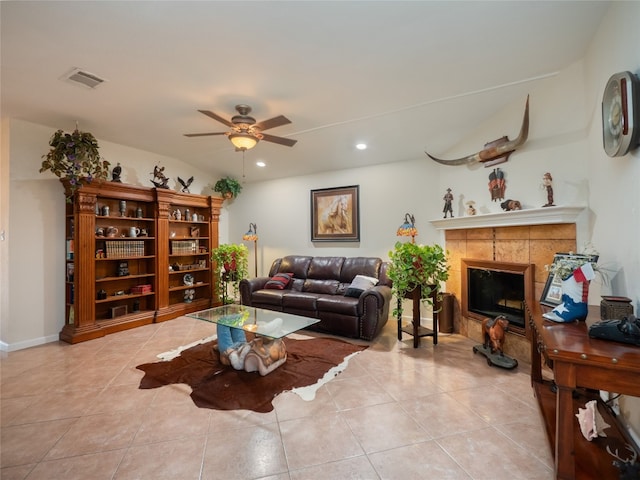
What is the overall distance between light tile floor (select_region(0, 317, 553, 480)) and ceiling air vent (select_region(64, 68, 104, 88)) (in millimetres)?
2780

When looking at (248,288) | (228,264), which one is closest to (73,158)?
(228,264)

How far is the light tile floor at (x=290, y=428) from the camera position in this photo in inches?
64.3

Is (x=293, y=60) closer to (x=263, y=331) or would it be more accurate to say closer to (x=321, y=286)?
(x=263, y=331)

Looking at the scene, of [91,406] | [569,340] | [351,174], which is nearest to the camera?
[569,340]

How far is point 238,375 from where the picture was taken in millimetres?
2773

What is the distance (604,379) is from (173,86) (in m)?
3.71

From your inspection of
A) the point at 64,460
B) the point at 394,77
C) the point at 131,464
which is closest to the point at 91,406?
the point at 64,460

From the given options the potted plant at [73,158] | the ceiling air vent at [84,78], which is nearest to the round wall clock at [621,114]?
the ceiling air vent at [84,78]

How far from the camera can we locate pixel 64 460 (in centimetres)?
171

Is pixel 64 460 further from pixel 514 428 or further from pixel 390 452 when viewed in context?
pixel 514 428

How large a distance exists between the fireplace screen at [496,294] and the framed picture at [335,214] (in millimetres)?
1950

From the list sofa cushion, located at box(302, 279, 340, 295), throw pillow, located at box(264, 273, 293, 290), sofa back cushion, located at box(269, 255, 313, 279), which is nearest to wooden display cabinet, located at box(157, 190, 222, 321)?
sofa back cushion, located at box(269, 255, 313, 279)

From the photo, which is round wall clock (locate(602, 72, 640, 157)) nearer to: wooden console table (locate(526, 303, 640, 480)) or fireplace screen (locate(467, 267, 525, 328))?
wooden console table (locate(526, 303, 640, 480))

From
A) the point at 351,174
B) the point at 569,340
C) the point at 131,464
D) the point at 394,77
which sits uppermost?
the point at 394,77
